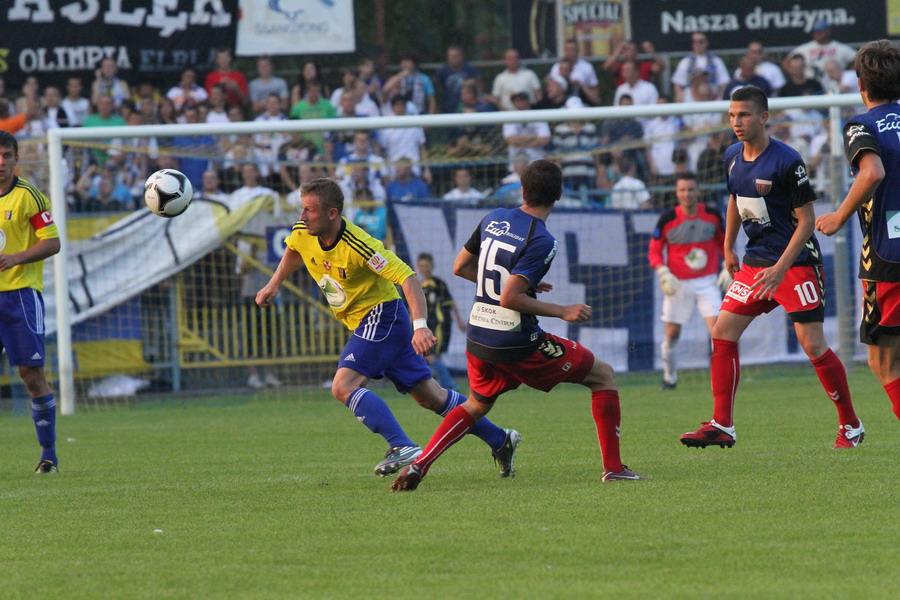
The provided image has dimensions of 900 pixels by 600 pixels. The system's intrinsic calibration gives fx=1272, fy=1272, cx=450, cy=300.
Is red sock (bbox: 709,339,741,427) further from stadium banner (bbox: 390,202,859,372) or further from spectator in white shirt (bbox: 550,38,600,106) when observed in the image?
spectator in white shirt (bbox: 550,38,600,106)

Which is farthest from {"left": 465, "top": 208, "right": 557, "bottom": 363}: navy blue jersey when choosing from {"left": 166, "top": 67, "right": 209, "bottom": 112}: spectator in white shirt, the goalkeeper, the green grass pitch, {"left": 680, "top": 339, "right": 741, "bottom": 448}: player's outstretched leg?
{"left": 166, "top": 67, "right": 209, "bottom": 112}: spectator in white shirt

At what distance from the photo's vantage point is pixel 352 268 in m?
7.58

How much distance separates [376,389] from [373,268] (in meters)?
8.10

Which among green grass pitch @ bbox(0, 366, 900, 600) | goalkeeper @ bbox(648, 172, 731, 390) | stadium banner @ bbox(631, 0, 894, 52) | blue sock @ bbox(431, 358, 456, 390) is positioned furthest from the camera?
stadium banner @ bbox(631, 0, 894, 52)

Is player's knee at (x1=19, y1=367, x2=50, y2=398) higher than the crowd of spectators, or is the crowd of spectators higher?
the crowd of spectators

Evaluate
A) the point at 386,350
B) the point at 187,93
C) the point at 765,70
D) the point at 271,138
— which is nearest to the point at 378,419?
the point at 386,350

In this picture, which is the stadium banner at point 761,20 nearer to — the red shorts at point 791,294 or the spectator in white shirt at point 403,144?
the spectator in white shirt at point 403,144

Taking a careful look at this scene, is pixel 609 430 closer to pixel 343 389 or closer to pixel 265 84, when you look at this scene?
pixel 343 389

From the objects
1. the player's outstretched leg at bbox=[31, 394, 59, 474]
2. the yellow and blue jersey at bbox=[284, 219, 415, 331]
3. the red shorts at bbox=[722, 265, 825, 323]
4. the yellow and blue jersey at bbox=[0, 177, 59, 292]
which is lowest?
the player's outstretched leg at bbox=[31, 394, 59, 474]

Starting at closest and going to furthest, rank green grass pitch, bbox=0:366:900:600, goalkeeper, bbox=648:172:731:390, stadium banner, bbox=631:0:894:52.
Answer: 1. green grass pitch, bbox=0:366:900:600
2. goalkeeper, bbox=648:172:731:390
3. stadium banner, bbox=631:0:894:52

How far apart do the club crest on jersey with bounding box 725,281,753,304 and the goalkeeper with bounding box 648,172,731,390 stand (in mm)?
5824

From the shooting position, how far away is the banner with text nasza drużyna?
18.3m

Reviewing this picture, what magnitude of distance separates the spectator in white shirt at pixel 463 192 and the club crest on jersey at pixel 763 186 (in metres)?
8.57

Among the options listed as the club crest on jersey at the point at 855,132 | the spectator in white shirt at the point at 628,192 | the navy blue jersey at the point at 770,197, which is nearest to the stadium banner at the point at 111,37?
the spectator in white shirt at the point at 628,192
